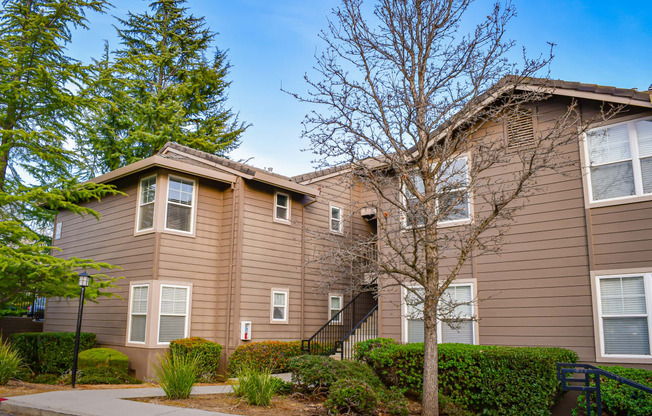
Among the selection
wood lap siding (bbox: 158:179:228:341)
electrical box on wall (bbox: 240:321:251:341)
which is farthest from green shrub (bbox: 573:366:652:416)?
wood lap siding (bbox: 158:179:228:341)

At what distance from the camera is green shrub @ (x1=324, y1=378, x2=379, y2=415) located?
697 cm

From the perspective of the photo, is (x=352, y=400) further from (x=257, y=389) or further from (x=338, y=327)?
(x=338, y=327)

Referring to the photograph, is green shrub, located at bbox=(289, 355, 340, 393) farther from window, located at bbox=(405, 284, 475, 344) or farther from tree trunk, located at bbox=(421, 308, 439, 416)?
window, located at bbox=(405, 284, 475, 344)

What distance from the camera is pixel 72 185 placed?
11484 mm

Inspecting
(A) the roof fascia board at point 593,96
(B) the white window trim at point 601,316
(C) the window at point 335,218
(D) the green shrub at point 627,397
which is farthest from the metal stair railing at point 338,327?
(A) the roof fascia board at point 593,96

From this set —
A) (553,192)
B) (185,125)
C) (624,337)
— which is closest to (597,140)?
(553,192)

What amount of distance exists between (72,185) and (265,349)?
20.4ft

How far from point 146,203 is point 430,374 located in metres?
9.20

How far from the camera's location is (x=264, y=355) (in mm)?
12391

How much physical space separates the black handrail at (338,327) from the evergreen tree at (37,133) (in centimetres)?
584

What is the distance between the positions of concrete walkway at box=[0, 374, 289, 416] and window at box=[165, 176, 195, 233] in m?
4.93

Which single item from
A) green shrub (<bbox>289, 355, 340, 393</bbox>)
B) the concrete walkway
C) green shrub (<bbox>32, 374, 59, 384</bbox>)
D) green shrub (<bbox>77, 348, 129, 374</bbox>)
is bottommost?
green shrub (<bbox>32, 374, 59, 384</bbox>)

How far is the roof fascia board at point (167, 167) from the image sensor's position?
12.4 metres

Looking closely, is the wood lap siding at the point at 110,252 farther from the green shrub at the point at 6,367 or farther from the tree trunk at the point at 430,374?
the tree trunk at the point at 430,374
